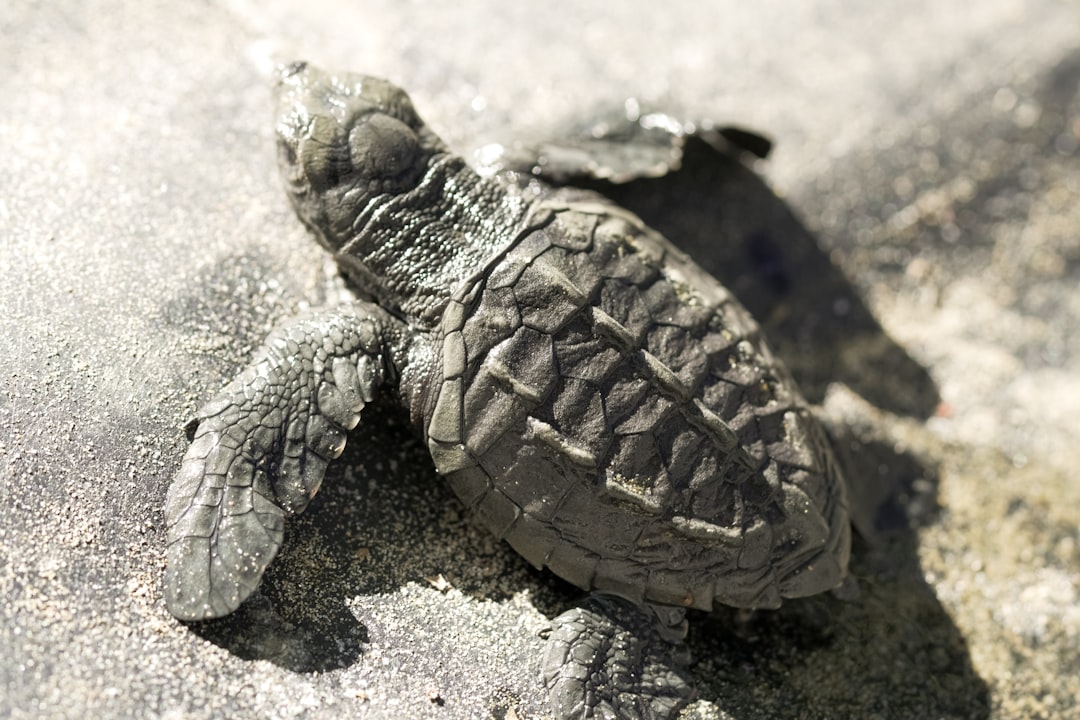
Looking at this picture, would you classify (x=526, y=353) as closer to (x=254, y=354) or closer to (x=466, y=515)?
(x=466, y=515)

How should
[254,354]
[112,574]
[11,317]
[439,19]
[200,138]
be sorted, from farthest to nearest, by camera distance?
[439,19], [200,138], [254,354], [11,317], [112,574]

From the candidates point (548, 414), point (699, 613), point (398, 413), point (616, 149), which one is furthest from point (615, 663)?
point (616, 149)

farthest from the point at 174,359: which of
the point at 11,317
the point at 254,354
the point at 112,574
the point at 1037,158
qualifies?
the point at 1037,158

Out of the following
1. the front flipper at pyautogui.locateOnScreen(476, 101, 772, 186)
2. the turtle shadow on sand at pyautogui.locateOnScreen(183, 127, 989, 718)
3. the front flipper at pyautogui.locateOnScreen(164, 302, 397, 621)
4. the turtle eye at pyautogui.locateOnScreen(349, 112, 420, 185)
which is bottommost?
the turtle shadow on sand at pyautogui.locateOnScreen(183, 127, 989, 718)

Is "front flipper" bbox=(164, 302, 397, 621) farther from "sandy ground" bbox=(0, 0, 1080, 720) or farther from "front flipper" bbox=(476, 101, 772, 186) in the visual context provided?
"front flipper" bbox=(476, 101, 772, 186)

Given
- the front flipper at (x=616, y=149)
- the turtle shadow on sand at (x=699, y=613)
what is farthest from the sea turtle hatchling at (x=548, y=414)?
the front flipper at (x=616, y=149)

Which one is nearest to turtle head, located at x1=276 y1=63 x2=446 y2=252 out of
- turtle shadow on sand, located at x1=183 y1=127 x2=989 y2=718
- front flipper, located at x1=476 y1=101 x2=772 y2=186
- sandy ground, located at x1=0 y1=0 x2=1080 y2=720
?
sandy ground, located at x1=0 y1=0 x2=1080 y2=720

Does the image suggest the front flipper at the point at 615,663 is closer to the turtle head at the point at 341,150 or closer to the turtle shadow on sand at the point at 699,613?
the turtle shadow on sand at the point at 699,613
